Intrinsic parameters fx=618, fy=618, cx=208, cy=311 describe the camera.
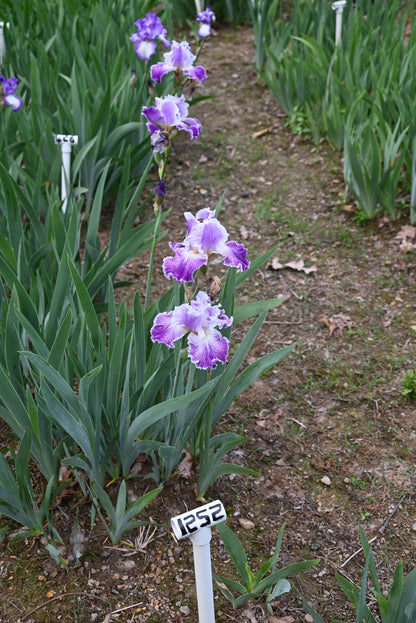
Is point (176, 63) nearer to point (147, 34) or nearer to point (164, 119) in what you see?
point (164, 119)

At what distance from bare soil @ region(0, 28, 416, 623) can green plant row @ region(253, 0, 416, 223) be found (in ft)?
0.58

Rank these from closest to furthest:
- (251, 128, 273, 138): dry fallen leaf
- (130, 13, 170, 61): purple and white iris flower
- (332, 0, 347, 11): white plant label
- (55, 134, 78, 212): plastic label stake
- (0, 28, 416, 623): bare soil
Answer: (0, 28, 416, 623): bare soil → (55, 134, 78, 212): plastic label stake → (130, 13, 170, 61): purple and white iris flower → (332, 0, 347, 11): white plant label → (251, 128, 273, 138): dry fallen leaf

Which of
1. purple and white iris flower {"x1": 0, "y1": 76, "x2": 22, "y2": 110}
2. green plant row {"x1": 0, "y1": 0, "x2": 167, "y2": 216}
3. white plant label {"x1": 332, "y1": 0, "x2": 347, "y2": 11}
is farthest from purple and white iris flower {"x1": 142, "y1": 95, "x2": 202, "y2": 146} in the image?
white plant label {"x1": 332, "y1": 0, "x2": 347, "y2": 11}

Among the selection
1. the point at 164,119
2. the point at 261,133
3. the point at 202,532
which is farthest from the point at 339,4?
the point at 202,532

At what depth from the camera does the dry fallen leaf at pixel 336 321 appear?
244 centimetres

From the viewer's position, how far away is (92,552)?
5.29 ft

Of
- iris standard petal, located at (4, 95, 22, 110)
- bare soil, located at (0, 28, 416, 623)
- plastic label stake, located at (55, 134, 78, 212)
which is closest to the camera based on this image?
bare soil, located at (0, 28, 416, 623)

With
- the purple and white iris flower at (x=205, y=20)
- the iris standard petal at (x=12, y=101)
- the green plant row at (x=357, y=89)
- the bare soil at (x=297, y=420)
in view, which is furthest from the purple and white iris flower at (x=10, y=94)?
the green plant row at (x=357, y=89)

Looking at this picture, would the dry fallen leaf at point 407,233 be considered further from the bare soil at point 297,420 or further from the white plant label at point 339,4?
A: the white plant label at point 339,4

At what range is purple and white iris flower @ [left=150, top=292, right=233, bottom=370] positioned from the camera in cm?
118

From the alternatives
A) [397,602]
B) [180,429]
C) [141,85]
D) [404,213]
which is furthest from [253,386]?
[141,85]

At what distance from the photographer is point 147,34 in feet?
8.89

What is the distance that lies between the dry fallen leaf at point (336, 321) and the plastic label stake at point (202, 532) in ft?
4.57

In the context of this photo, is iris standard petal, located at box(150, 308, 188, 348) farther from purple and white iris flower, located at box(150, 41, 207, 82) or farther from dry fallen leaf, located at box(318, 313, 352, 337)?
dry fallen leaf, located at box(318, 313, 352, 337)
